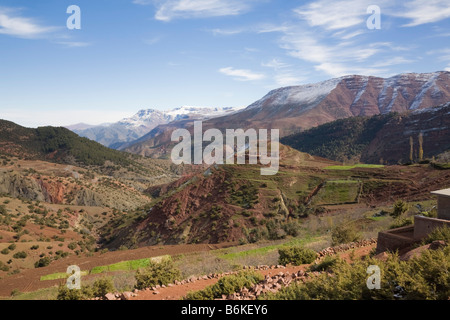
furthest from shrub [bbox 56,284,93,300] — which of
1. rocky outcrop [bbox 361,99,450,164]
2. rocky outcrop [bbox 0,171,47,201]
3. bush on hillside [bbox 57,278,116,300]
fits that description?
rocky outcrop [bbox 361,99,450,164]

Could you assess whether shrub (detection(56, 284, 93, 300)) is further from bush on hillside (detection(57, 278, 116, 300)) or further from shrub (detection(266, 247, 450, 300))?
shrub (detection(266, 247, 450, 300))

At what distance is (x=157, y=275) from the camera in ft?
35.0

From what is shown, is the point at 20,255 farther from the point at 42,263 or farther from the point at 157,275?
the point at 157,275

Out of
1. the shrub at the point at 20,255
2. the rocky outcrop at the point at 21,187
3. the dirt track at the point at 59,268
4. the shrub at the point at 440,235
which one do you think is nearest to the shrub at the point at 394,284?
the shrub at the point at 440,235

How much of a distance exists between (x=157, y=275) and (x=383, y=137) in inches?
4351

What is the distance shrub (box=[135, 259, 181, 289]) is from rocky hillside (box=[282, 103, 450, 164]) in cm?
8382

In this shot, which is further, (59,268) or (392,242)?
(59,268)

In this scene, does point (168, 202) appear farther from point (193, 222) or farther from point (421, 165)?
point (421, 165)

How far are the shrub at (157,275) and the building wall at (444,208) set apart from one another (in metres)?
9.65

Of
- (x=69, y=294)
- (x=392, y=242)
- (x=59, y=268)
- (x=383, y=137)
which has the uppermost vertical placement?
(x=383, y=137)

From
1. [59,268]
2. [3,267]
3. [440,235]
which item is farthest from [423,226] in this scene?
[3,267]

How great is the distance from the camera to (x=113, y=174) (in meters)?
90.2

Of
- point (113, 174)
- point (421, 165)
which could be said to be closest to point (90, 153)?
point (113, 174)

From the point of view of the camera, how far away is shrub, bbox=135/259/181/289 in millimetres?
10422
